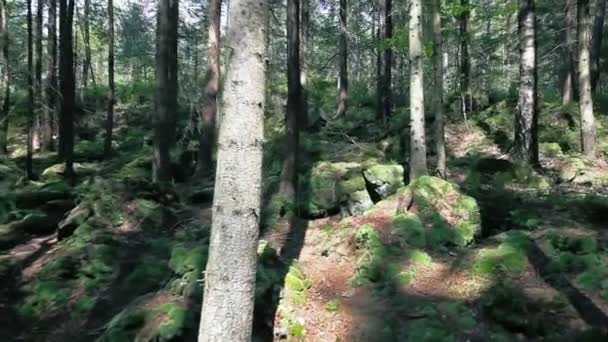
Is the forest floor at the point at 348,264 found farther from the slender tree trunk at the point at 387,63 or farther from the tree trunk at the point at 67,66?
the slender tree trunk at the point at 387,63

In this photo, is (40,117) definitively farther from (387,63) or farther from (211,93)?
(387,63)

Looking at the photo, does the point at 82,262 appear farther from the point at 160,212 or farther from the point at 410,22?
the point at 410,22

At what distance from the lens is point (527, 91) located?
455 inches

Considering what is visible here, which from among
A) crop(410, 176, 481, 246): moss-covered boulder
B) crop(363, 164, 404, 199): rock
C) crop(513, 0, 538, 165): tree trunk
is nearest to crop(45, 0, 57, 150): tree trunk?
crop(363, 164, 404, 199): rock

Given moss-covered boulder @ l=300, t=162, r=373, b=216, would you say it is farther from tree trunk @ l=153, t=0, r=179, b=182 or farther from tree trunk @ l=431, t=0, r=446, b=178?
tree trunk @ l=153, t=0, r=179, b=182

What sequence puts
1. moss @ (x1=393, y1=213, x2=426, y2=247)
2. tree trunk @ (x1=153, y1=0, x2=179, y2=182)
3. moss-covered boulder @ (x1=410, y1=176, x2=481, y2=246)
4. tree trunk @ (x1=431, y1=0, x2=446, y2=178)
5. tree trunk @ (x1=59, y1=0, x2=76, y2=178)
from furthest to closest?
1. tree trunk @ (x1=59, y1=0, x2=76, y2=178)
2. tree trunk @ (x1=153, y1=0, x2=179, y2=182)
3. tree trunk @ (x1=431, y1=0, x2=446, y2=178)
4. moss-covered boulder @ (x1=410, y1=176, x2=481, y2=246)
5. moss @ (x1=393, y1=213, x2=426, y2=247)

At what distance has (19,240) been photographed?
10172 millimetres

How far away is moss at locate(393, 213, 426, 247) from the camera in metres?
8.32

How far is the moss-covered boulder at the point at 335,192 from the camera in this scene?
1041 cm

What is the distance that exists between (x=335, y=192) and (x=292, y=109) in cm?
202

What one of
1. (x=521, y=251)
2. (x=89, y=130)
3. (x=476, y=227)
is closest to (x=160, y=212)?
(x=476, y=227)

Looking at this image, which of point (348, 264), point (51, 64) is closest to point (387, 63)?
point (348, 264)

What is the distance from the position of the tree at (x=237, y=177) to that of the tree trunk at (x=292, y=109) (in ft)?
19.9

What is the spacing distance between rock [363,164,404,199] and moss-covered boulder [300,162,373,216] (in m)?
0.19
